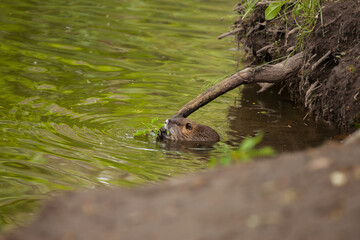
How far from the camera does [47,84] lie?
935 cm

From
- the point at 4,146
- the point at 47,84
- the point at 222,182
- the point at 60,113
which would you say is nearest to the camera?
the point at 222,182

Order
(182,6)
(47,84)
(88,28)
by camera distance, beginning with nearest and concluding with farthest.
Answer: (47,84) → (88,28) → (182,6)

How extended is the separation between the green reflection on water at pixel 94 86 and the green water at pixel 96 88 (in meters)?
0.01

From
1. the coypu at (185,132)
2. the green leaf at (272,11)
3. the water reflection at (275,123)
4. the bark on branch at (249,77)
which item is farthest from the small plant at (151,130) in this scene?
the green leaf at (272,11)

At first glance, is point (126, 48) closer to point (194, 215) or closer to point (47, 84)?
point (47, 84)

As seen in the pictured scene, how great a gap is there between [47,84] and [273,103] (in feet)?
11.3

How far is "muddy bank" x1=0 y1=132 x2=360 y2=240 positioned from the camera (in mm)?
2449

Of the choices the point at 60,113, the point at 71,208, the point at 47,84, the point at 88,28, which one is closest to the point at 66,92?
the point at 47,84

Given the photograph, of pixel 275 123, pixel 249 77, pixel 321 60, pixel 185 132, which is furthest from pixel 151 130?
pixel 321 60

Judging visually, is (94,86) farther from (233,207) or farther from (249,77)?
(233,207)

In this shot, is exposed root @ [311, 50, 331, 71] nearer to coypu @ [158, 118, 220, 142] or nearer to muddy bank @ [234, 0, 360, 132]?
muddy bank @ [234, 0, 360, 132]

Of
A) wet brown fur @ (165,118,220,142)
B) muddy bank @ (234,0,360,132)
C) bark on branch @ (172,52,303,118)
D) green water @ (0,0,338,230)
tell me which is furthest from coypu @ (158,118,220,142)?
muddy bank @ (234,0,360,132)

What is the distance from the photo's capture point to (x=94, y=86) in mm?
9539

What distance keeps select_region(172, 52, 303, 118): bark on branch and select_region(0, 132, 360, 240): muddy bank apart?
465 centimetres
